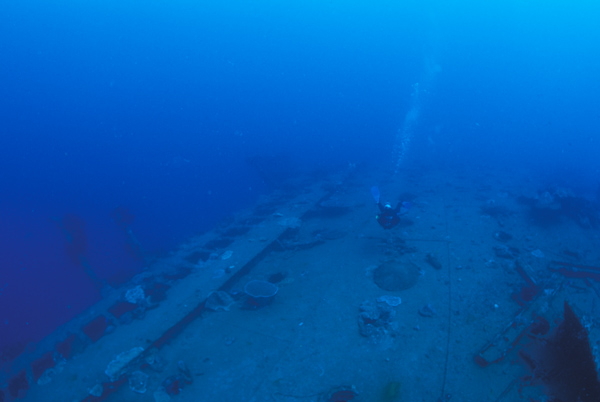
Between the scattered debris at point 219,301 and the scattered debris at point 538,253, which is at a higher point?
the scattered debris at point 219,301

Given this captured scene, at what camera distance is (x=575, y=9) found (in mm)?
169875

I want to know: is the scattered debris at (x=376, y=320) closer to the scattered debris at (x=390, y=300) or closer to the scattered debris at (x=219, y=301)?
the scattered debris at (x=390, y=300)

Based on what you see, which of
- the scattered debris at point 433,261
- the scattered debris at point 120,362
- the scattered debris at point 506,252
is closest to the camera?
the scattered debris at point 120,362

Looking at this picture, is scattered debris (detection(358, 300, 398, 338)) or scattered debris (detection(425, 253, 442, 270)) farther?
scattered debris (detection(425, 253, 442, 270))

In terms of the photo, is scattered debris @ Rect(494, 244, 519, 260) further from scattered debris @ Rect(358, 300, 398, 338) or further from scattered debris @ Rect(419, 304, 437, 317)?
scattered debris @ Rect(358, 300, 398, 338)

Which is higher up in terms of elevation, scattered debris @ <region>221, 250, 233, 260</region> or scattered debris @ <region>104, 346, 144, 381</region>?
scattered debris @ <region>104, 346, 144, 381</region>

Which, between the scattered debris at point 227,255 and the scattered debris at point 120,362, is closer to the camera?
the scattered debris at point 120,362

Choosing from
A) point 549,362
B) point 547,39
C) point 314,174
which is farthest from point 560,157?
point 547,39

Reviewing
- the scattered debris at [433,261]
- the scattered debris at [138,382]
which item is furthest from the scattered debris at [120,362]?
the scattered debris at [433,261]

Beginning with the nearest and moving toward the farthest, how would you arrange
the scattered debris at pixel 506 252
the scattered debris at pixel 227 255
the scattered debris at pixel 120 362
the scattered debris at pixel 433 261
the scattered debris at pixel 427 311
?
the scattered debris at pixel 120 362 < the scattered debris at pixel 427 311 < the scattered debris at pixel 433 261 < the scattered debris at pixel 506 252 < the scattered debris at pixel 227 255

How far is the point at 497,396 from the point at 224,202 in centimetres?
2122

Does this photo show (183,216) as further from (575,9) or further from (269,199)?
(575,9)

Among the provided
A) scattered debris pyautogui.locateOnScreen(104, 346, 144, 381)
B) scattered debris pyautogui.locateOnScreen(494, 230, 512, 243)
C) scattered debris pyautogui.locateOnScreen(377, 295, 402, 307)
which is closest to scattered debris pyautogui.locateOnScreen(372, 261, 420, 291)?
scattered debris pyautogui.locateOnScreen(377, 295, 402, 307)

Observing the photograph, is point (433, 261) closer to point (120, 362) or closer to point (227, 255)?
point (227, 255)
